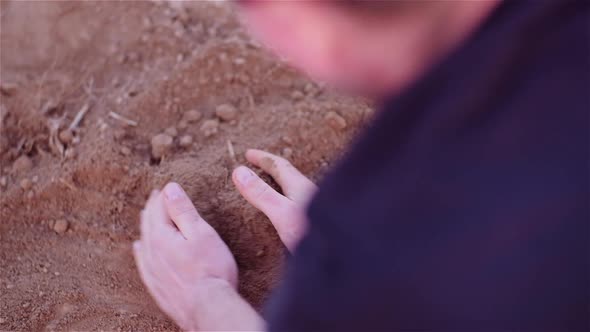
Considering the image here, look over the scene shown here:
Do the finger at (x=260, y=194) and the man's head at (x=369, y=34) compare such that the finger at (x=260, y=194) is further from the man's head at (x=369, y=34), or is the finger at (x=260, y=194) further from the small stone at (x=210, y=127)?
the man's head at (x=369, y=34)

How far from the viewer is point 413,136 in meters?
0.71

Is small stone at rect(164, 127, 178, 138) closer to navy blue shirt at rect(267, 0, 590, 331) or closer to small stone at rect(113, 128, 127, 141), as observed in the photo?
small stone at rect(113, 128, 127, 141)

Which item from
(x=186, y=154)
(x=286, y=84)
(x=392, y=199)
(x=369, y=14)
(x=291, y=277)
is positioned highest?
(x=369, y=14)

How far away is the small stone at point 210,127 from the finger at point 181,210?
0.21 meters

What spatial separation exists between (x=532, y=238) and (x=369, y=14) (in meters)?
0.25

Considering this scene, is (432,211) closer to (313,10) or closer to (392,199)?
(392,199)

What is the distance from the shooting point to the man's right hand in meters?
1.53

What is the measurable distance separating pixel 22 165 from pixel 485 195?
1387mm

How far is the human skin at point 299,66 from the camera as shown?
0.70 m

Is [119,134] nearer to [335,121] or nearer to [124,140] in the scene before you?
[124,140]

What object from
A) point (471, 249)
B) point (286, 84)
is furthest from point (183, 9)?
point (471, 249)

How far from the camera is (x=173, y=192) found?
1596 millimetres

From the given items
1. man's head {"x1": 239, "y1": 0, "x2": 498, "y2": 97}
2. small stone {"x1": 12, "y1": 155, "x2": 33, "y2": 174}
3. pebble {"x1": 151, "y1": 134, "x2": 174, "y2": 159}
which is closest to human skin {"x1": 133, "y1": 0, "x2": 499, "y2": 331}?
man's head {"x1": 239, "y1": 0, "x2": 498, "y2": 97}

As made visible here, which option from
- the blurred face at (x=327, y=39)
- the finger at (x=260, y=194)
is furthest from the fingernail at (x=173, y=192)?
the blurred face at (x=327, y=39)
